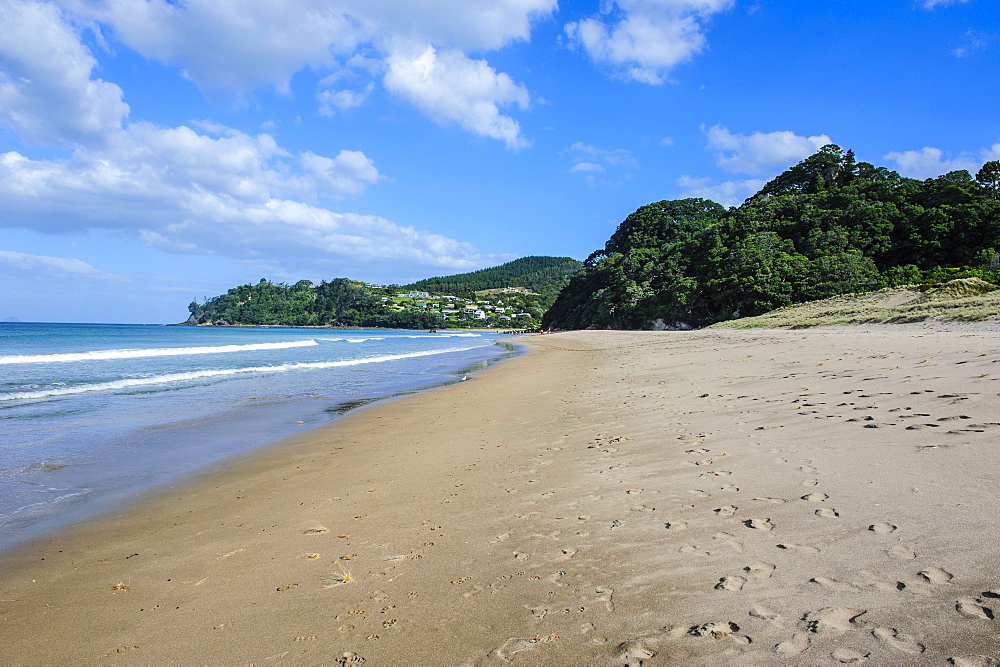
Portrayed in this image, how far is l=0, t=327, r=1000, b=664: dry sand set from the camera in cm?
234

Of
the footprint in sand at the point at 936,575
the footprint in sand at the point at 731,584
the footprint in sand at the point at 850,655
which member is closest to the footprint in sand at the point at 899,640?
the footprint in sand at the point at 850,655

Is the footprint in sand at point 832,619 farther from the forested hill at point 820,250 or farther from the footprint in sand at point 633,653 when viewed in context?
the forested hill at point 820,250

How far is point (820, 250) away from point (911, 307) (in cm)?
2773

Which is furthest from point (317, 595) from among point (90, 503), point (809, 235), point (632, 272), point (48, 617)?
point (632, 272)

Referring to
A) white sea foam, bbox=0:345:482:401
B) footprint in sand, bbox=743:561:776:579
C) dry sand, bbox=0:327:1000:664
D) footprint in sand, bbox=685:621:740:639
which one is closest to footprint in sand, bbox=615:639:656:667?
dry sand, bbox=0:327:1000:664

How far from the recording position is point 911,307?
77.9 ft

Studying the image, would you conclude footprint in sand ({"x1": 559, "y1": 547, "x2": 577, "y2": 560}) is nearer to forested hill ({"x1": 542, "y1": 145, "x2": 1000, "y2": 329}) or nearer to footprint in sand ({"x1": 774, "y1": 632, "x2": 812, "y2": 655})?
footprint in sand ({"x1": 774, "y1": 632, "x2": 812, "y2": 655})

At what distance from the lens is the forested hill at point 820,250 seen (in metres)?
44.2

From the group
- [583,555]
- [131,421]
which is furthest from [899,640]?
[131,421]

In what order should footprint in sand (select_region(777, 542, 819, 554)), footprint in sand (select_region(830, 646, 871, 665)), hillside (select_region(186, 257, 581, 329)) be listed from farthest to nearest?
hillside (select_region(186, 257, 581, 329))
footprint in sand (select_region(777, 542, 819, 554))
footprint in sand (select_region(830, 646, 871, 665))

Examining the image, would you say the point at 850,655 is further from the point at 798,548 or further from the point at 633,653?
the point at 798,548

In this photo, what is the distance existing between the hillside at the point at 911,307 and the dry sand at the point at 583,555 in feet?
58.5

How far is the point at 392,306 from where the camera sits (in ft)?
542

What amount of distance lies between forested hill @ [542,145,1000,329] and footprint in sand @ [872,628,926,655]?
3922 cm
